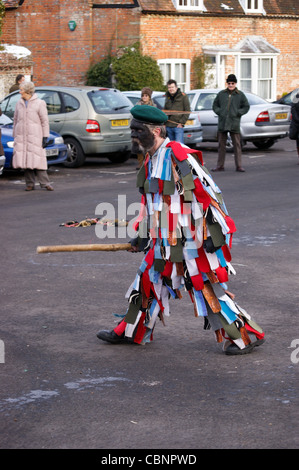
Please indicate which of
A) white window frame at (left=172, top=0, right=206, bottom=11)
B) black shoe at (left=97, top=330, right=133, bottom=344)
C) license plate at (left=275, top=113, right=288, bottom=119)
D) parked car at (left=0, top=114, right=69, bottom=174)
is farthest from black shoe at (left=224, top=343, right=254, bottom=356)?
white window frame at (left=172, top=0, right=206, bottom=11)

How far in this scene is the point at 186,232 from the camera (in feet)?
19.0

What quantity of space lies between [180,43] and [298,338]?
1030 inches

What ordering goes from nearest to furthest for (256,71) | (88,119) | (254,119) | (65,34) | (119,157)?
(88,119), (119,157), (254,119), (65,34), (256,71)

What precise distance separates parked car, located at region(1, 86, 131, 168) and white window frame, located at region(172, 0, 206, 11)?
41.3 feet

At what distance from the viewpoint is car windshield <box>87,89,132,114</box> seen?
18.9 metres

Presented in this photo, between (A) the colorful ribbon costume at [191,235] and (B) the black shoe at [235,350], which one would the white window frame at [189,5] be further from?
(B) the black shoe at [235,350]

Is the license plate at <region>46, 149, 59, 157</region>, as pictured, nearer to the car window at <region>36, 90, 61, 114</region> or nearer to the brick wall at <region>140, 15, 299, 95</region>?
the car window at <region>36, 90, 61, 114</region>

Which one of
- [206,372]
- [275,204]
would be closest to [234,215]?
[275,204]

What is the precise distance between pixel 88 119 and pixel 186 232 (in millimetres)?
13041

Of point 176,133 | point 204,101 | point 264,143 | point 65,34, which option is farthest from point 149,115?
point 65,34

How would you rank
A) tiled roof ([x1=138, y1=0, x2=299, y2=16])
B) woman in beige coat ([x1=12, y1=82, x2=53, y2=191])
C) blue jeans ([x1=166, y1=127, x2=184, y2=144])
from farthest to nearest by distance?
tiled roof ([x1=138, y1=0, x2=299, y2=16])
blue jeans ([x1=166, y1=127, x2=184, y2=144])
woman in beige coat ([x1=12, y1=82, x2=53, y2=191])

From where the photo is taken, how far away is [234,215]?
12031mm

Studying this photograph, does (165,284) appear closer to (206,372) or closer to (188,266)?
(188,266)

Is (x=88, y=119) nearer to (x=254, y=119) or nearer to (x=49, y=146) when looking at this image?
(x=49, y=146)
